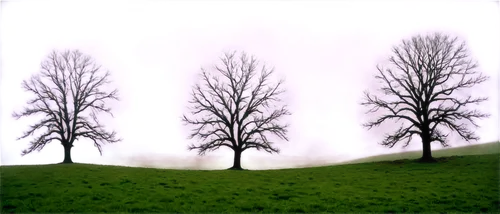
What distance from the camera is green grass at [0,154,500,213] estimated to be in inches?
840

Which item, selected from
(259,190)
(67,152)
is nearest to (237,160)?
(259,190)

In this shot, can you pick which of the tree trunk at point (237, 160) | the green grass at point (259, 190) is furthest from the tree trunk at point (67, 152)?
the tree trunk at point (237, 160)

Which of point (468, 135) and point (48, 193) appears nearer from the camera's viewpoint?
point (48, 193)

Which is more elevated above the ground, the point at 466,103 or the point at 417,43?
the point at 417,43

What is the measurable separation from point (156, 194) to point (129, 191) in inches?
86.8

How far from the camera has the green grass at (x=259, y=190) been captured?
21.3 metres

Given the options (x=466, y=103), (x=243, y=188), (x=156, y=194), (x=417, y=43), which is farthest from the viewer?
(x=417, y=43)

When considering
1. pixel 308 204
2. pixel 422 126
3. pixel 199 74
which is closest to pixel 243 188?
pixel 308 204

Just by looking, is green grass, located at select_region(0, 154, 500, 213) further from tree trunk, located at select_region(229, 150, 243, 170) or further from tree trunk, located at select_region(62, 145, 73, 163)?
tree trunk, located at select_region(229, 150, 243, 170)

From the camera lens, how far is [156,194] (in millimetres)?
24578

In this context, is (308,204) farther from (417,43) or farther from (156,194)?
(417,43)

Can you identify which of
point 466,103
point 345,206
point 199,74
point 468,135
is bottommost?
point 345,206

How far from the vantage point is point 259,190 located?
1045 inches

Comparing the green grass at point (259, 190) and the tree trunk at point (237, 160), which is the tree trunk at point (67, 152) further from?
the tree trunk at point (237, 160)
